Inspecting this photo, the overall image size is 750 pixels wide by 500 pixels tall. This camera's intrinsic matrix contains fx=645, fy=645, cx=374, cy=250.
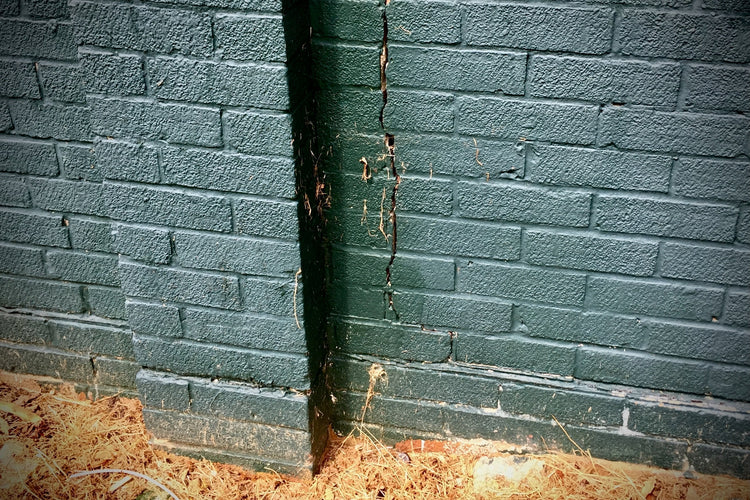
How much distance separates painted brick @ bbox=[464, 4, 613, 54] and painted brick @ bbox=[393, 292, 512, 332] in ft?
3.12

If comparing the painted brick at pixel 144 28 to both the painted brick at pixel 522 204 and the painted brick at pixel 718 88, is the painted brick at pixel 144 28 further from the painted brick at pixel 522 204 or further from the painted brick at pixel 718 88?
the painted brick at pixel 718 88

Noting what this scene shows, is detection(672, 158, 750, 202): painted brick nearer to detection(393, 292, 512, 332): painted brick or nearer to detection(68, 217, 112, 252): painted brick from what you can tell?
detection(393, 292, 512, 332): painted brick

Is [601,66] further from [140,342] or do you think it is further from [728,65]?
[140,342]

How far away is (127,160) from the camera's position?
87.7 inches

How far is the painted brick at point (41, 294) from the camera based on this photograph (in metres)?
2.82

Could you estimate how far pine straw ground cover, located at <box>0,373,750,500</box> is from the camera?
251 centimetres

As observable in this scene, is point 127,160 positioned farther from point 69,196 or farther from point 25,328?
point 25,328

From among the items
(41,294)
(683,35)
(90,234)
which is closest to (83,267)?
(90,234)

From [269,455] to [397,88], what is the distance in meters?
1.53

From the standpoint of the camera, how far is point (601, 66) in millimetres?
2072

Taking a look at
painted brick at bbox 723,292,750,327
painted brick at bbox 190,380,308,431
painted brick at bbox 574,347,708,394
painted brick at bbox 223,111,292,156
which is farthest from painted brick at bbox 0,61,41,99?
painted brick at bbox 723,292,750,327

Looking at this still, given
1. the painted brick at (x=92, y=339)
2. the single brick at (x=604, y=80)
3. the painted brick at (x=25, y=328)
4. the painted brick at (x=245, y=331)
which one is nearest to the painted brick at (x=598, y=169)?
the single brick at (x=604, y=80)

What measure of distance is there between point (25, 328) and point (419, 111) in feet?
6.64

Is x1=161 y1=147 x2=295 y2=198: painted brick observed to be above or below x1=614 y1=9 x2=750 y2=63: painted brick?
below
